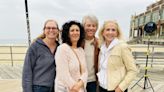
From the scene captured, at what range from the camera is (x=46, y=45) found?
2.20 m

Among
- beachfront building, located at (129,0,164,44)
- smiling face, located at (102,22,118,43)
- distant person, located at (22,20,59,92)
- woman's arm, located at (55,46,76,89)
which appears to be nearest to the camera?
woman's arm, located at (55,46,76,89)

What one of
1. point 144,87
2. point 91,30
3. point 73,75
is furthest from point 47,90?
point 144,87

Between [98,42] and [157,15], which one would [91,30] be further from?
[157,15]

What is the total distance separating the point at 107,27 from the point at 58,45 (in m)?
0.48

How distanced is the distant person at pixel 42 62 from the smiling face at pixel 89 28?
39 centimetres

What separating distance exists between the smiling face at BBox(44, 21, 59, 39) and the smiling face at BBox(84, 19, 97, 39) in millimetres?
393

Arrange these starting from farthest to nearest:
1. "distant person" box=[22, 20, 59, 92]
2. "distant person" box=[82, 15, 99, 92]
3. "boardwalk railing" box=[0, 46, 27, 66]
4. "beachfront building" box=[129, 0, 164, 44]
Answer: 1. "beachfront building" box=[129, 0, 164, 44]
2. "boardwalk railing" box=[0, 46, 27, 66]
3. "distant person" box=[82, 15, 99, 92]
4. "distant person" box=[22, 20, 59, 92]

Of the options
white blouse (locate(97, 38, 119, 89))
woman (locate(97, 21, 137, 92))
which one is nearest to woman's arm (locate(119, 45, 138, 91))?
woman (locate(97, 21, 137, 92))

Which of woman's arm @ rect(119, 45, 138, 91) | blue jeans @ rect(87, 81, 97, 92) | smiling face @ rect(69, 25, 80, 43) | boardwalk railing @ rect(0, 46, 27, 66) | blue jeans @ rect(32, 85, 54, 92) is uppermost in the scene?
smiling face @ rect(69, 25, 80, 43)

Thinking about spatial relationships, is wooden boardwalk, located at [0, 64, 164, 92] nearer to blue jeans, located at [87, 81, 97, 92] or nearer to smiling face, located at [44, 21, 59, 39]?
blue jeans, located at [87, 81, 97, 92]

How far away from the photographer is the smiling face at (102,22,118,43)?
2.29 m

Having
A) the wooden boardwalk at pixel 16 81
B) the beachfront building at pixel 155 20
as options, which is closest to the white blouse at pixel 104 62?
the wooden boardwalk at pixel 16 81

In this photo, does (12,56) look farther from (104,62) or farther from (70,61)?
(70,61)

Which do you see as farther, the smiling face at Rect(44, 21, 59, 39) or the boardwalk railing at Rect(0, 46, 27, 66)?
the boardwalk railing at Rect(0, 46, 27, 66)
